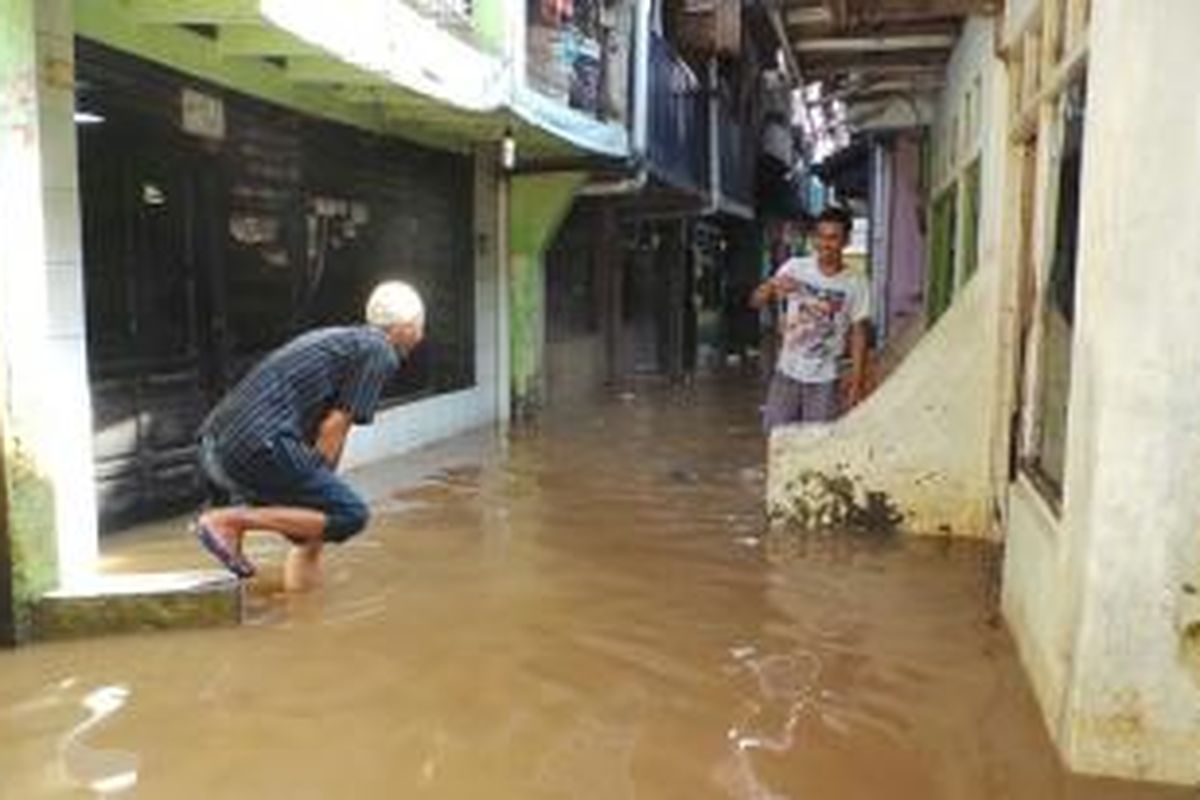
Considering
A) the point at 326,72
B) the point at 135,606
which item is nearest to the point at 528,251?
the point at 326,72

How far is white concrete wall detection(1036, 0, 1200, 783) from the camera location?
3.83m

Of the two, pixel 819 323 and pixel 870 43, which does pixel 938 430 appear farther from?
pixel 870 43

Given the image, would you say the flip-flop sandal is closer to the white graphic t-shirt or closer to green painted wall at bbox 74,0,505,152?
green painted wall at bbox 74,0,505,152

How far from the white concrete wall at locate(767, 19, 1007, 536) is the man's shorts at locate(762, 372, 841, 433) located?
536 millimetres

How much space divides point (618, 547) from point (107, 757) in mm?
3810

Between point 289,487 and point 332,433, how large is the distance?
0.31 metres

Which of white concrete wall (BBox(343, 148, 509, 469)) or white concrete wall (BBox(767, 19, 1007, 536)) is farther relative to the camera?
white concrete wall (BBox(343, 148, 509, 469))

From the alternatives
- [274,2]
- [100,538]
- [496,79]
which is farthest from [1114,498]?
[496,79]

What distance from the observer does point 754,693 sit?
4910 mm

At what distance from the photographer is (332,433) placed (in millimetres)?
6145

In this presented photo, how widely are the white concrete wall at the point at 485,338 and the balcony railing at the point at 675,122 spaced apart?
227 centimetres

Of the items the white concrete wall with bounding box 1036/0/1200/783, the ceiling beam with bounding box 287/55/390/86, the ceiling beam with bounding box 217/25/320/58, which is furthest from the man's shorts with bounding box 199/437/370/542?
the white concrete wall with bounding box 1036/0/1200/783

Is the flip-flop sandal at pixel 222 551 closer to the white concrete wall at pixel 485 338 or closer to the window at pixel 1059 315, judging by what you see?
the window at pixel 1059 315

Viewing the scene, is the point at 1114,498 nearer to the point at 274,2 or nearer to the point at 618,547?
the point at 618,547
